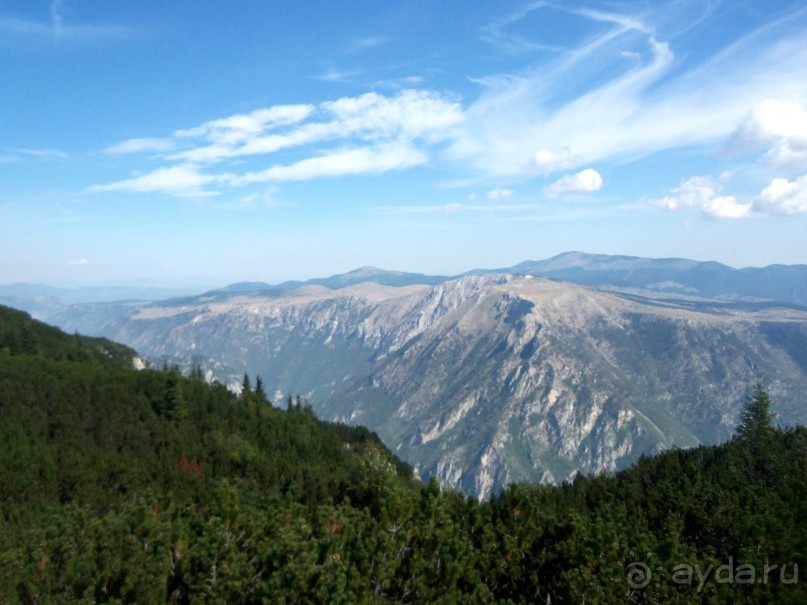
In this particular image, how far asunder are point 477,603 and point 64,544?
3433cm

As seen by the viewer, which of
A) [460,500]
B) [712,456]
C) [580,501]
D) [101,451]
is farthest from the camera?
[712,456]

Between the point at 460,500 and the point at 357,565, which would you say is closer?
the point at 357,565

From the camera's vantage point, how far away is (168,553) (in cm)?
4328

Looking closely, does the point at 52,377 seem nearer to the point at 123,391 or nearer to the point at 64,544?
the point at 123,391

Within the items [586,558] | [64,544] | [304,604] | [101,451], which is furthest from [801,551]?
[101,451]

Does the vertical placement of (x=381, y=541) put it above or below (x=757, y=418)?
above

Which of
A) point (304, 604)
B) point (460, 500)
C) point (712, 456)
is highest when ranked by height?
point (304, 604)

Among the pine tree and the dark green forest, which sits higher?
the dark green forest

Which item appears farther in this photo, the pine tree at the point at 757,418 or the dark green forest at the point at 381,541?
the pine tree at the point at 757,418

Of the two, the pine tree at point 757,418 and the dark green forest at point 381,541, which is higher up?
the dark green forest at point 381,541

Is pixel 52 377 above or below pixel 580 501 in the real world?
above

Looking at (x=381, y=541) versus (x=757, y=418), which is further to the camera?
(x=757, y=418)

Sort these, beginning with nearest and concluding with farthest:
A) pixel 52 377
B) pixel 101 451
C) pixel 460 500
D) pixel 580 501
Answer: pixel 460 500 → pixel 580 501 → pixel 101 451 → pixel 52 377

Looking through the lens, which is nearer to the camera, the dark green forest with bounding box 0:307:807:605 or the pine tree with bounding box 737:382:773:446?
the dark green forest with bounding box 0:307:807:605
